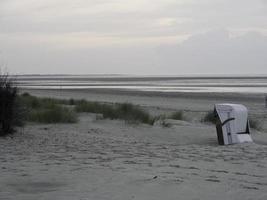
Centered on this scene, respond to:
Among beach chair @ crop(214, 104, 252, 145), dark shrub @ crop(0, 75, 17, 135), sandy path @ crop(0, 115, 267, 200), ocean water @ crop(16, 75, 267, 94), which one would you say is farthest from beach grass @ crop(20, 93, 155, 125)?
ocean water @ crop(16, 75, 267, 94)

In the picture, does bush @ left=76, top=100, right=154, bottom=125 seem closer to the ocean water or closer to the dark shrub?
the dark shrub

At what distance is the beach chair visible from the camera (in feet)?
38.2

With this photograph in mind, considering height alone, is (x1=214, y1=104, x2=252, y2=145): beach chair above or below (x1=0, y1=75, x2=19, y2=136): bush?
below

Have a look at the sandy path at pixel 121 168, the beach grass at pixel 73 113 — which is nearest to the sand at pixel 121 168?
the sandy path at pixel 121 168

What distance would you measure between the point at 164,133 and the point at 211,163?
546 cm

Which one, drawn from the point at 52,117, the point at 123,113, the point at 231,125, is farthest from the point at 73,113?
the point at 231,125

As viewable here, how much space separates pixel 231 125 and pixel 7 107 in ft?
17.1

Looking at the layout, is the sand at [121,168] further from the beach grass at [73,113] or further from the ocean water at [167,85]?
the ocean water at [167,85]

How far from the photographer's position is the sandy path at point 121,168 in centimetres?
612

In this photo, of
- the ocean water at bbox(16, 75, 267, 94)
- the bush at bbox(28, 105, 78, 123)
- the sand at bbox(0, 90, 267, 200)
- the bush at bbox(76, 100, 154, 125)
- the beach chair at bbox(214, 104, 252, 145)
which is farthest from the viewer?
the ocean water at bbox(16, 75, 267, 94)

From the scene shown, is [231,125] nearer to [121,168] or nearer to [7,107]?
[121,168]

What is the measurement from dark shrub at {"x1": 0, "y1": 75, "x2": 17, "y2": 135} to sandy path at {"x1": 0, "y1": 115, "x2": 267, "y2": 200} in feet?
1.17

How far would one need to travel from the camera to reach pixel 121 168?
7699 mm

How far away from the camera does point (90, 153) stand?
9.38 m
